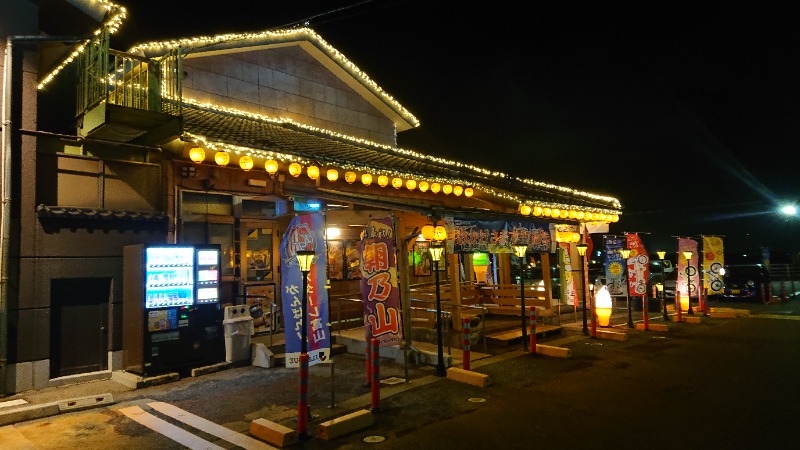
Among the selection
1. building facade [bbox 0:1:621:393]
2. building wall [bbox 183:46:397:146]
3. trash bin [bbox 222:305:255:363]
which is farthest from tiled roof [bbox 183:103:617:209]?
trash bin [bbox 222:305:255:363]

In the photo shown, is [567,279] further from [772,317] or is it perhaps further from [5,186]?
[5,186]

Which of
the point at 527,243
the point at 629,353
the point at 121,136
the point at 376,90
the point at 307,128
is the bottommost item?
the point at 629,353

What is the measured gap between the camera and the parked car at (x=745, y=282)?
73.0 ft

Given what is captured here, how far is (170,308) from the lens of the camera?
9852mm

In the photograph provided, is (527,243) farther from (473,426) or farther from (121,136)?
(121,136)

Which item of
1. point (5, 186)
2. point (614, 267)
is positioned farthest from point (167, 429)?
point (614, 267)

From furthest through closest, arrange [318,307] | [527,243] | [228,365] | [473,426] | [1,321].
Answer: [527,243], [228,365], [1,321], [318,307], [473,426]

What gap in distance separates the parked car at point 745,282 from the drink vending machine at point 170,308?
23304 millimetres

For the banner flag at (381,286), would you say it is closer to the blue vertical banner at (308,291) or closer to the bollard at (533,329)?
the blue vertical banner at (308,291)

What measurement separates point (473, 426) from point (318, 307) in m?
3.13

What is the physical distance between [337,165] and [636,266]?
11.4 meters

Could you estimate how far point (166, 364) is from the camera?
32.0 ft

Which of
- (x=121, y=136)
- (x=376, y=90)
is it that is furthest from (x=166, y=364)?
(x=376, y=90)

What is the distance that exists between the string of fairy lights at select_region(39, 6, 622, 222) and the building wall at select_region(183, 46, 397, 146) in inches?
15.6
